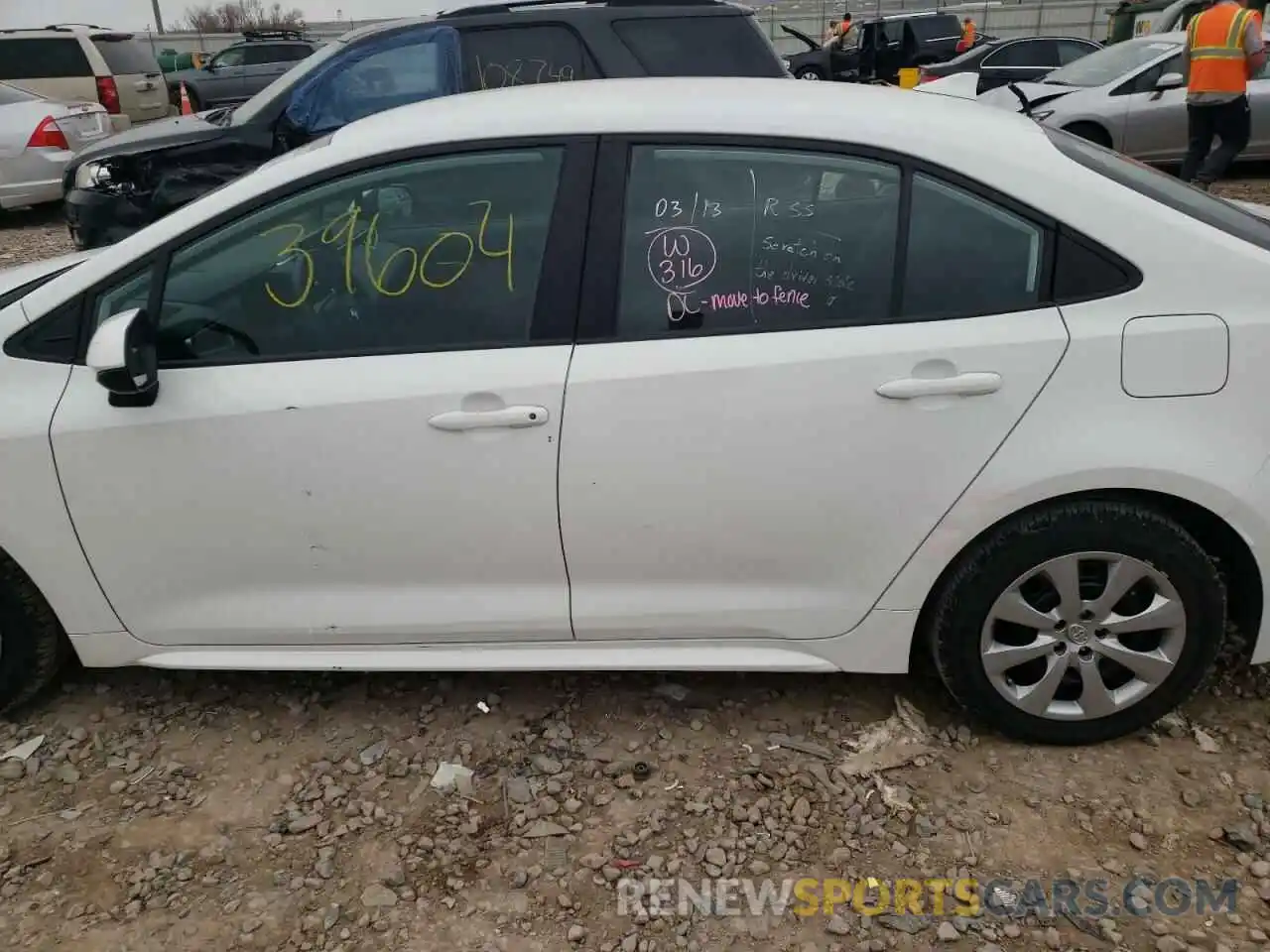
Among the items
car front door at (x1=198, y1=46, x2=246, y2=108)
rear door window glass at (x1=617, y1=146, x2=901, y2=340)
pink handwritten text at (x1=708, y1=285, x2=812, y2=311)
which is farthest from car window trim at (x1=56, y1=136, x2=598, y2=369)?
car front door at (x1=198, y1=46, x2=246, y2=108)

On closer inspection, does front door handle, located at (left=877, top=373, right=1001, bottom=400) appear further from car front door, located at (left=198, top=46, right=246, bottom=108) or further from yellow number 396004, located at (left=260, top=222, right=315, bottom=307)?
car front door, located at (left=198, top=46, right=246, bottom=108)

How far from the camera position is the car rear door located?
14133mm

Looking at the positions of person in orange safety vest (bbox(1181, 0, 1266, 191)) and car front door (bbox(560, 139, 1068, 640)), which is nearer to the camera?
car front door (bbox(560, 139, 1068, 640))

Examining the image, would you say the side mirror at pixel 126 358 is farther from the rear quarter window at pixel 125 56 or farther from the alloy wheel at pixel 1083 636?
the rear quarter window at pixel 125 56

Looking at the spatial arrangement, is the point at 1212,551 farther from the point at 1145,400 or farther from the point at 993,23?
the point at 993,23

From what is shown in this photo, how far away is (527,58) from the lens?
6086 millimetres

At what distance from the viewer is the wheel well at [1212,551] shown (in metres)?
2.33

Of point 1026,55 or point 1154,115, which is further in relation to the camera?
point 1026,55

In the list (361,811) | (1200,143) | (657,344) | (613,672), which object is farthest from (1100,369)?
(1200,143)

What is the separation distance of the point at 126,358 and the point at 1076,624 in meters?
2.35

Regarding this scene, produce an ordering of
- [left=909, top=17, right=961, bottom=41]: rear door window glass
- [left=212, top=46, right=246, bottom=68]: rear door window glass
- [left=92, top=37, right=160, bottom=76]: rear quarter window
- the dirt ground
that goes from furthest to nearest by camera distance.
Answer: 1. [left=909, top=17, right=961, bottom=41]: rear door window glass
2. [left=212, top=46, right=246, bottom=68]: rear door window glass
3. [left=92, top=37, right=160, bottom=76]: rear quarter window
4. the dirt ground

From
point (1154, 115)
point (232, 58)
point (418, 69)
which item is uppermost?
point (232, 58)

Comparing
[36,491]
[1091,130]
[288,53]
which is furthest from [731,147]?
[288,53]

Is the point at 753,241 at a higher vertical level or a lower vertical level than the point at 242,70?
lower
